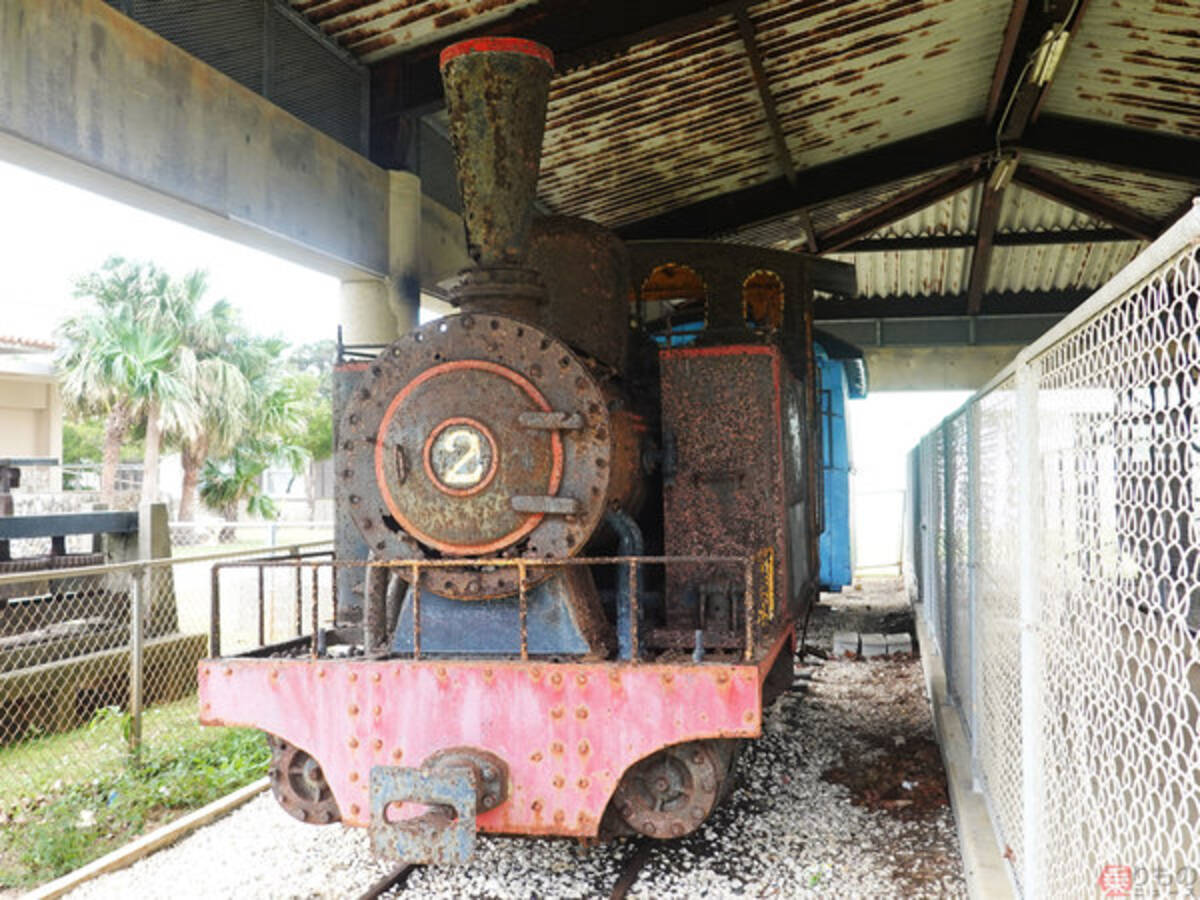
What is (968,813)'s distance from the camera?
14.3ft

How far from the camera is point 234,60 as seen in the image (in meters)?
6.62

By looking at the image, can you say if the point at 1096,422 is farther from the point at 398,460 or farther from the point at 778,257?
the point at 778,257

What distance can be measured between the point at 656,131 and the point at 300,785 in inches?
281

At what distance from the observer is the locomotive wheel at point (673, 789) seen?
3.99 meters

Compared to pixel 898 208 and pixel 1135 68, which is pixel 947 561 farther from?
pixel 898 208

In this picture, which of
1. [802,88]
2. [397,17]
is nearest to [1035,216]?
[802,88]

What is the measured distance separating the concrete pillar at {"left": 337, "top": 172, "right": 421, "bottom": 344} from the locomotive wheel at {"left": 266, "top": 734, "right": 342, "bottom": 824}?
14.7 feet

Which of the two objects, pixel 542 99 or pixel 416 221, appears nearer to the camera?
pixel 542 99

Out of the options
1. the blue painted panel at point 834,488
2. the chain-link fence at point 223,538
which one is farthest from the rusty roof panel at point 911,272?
the chain-link fence at point 223,538

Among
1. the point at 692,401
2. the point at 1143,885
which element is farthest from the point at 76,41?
the point at 1143,885

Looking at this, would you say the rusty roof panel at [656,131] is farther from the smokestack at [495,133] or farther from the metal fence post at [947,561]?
the smokestack at [495,133]

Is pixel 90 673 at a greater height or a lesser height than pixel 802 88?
lesser

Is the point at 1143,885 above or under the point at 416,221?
under

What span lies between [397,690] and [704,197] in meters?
8.98
